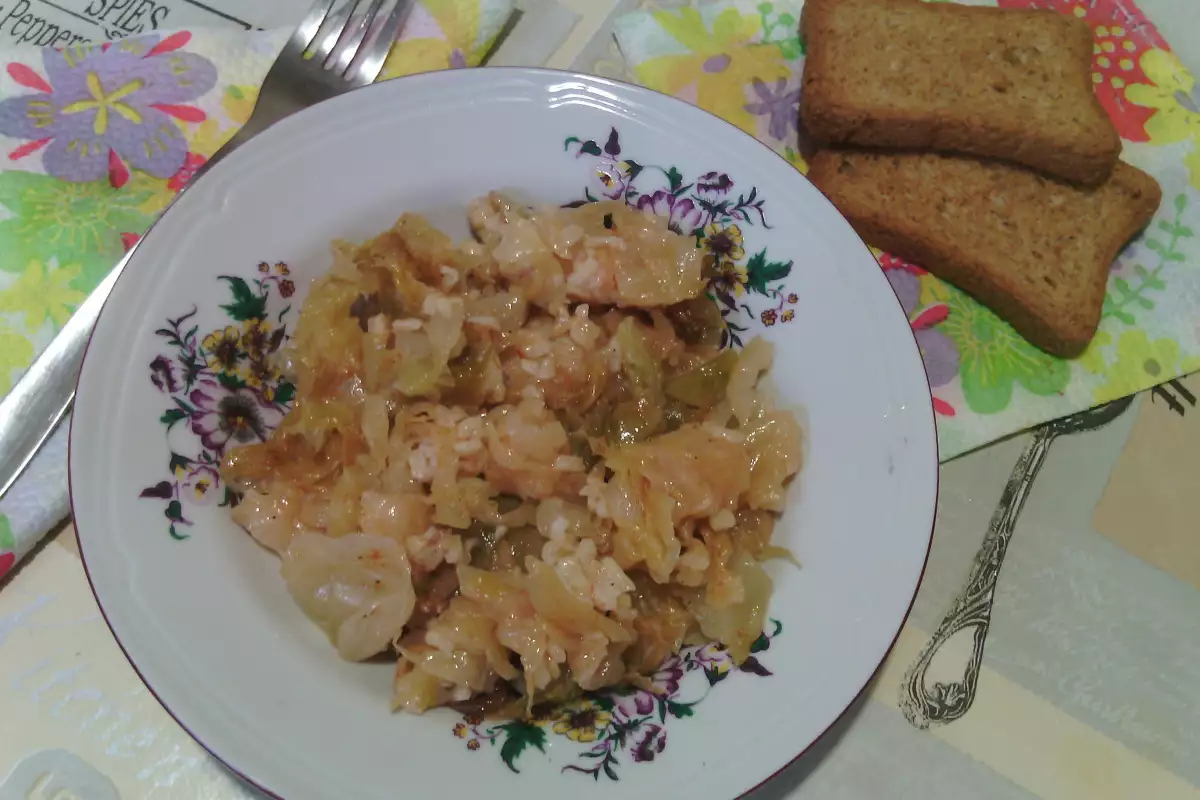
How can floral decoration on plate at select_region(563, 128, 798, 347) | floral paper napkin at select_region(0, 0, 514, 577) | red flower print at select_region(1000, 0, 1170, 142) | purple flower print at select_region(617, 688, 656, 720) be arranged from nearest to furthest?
purple flower print at select_region(617, 688, 656, 720)
floral decoration on plate at select_region(563, 128, 798, 347)
floral paper napkin at select_region(0, 0, 514, 577)
red flower print at select_region(1000, 0, 1170, 142)

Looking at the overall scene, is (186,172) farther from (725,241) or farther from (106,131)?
(725,241)

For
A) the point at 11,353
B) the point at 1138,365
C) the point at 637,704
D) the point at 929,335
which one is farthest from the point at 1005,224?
the point at 11,353

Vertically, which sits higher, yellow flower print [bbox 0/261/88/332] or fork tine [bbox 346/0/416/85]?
fork tine [bbox 346/0/416/85]

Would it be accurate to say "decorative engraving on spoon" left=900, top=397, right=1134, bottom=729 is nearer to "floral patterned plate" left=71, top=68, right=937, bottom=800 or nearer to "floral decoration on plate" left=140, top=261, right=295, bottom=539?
"floral patterned plate" left=71, top=68, right=937, bottom=800

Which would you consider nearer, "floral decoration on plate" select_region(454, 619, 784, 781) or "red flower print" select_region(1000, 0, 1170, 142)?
"floral decoration on plate" select_region(454, 619, 784, 781)

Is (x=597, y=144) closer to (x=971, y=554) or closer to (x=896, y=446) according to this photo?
(x=896, y=446)

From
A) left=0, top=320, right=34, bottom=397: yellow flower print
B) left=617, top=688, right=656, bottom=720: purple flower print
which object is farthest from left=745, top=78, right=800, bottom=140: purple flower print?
left=0, top=320, right=34, bottom=397: yellow flower print

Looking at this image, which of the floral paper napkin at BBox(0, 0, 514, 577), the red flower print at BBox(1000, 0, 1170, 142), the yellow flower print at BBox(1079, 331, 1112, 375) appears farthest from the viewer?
the red flower print at BBox(1000, 0, 1170, 142)
